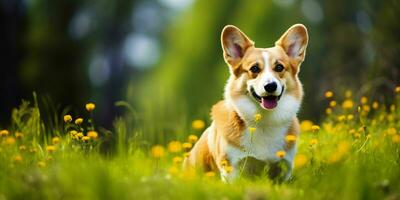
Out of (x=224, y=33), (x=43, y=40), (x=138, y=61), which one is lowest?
(x=138, y=61)

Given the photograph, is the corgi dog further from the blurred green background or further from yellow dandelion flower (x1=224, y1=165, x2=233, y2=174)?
the blurred green background

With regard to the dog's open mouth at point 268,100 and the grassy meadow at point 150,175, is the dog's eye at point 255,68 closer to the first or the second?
the dog's open mouth at point 268,100

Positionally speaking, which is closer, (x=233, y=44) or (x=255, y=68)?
(x=255, y=68)

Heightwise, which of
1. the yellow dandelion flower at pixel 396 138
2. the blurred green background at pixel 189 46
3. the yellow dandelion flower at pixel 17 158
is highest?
the yellow dandelion flower at pixel 17 158

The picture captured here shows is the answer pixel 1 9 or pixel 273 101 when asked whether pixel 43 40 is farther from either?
pixel 273 101

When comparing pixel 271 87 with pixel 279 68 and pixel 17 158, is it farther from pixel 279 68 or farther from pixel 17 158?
pixel 17 158

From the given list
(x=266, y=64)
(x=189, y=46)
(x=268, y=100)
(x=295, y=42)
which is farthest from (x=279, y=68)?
(x=189, y=46)

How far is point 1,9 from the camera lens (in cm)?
1886

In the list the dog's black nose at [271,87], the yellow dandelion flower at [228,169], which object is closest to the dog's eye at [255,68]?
the dog's black nose at [271,87]

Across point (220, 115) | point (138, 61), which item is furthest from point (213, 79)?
point (220, 115)

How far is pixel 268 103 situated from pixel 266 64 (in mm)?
281

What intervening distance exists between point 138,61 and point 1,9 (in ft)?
29.9

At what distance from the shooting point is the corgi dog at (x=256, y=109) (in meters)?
5.13

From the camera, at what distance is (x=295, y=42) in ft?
18.3
